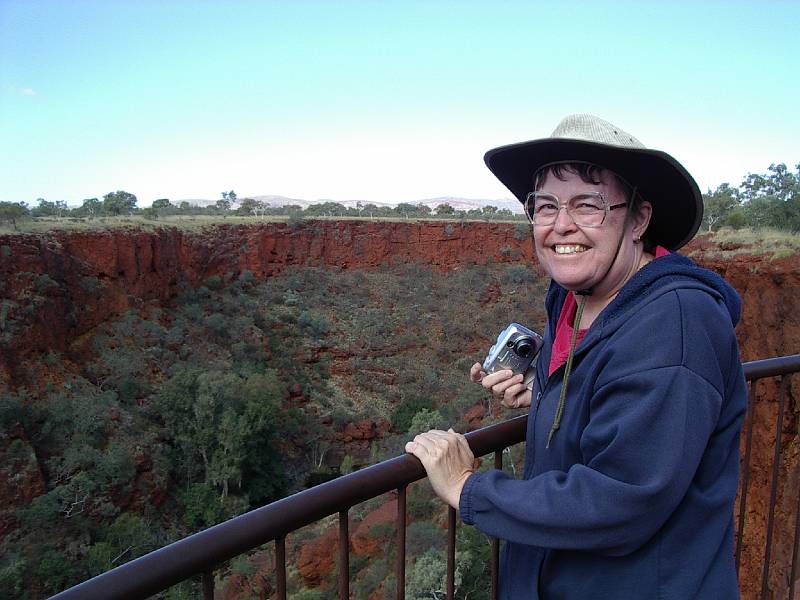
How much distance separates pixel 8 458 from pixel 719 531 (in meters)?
13.6

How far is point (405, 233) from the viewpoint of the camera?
30734 mm

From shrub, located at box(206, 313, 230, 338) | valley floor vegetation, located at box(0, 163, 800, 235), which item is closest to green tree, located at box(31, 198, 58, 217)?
valley floor vegetation, located at box(0, 163, 800, 235)

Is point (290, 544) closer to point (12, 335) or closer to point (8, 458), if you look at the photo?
point (8, 458)

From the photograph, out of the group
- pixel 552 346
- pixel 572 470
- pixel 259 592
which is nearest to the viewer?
pixel 572 470

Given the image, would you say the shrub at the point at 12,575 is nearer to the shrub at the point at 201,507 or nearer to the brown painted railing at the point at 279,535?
the shrub at the point at 201,507

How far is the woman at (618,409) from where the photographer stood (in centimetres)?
98

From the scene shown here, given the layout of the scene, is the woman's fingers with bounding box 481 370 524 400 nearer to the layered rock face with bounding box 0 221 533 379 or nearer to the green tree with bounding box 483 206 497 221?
the layered rock face with bounding box 0 221 533 379

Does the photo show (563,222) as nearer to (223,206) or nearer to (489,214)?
(223,206)

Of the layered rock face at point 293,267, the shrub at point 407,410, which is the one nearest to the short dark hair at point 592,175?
the layered rock face at point 293,267

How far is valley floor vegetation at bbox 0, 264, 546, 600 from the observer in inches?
399

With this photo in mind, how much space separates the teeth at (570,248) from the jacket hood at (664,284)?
0.15 m

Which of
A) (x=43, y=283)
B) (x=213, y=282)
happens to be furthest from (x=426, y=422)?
(x=213, y=282)

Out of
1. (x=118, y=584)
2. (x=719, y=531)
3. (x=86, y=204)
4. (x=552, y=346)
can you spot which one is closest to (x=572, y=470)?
(x=719, y=531)

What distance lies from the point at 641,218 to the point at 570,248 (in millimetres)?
189
